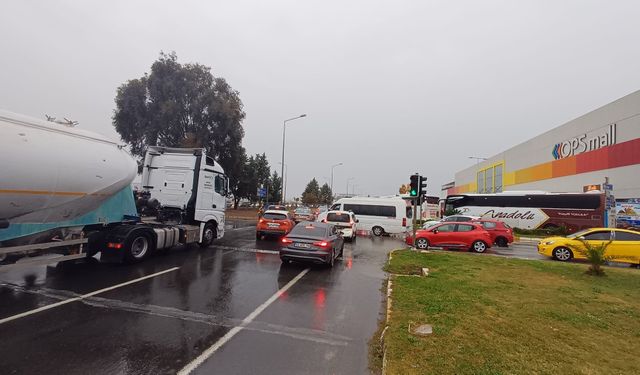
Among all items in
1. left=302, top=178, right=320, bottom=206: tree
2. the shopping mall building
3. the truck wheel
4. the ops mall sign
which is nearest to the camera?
the truck wheel

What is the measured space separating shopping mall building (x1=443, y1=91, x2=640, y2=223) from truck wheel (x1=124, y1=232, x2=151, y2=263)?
30.3 meters

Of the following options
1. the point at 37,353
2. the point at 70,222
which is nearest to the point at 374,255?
the point at 70,222

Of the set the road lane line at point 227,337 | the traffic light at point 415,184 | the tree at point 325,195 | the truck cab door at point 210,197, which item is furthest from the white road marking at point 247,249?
the tree at point 325,195

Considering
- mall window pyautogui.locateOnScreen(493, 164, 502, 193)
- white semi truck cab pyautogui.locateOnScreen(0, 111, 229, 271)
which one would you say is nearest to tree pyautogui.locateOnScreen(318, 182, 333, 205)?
mall window pyautogui.locateOnScreen(493, 164, 502, 193)

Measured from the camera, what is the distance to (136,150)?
36.7 metres

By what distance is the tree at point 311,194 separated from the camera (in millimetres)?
81613

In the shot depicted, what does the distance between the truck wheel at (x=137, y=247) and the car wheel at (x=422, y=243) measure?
39.0ft

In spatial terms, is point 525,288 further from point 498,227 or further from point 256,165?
point 256,165

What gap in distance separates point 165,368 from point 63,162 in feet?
19.0

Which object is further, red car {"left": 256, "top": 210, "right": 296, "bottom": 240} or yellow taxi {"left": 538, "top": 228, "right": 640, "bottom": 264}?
red car {"left": 256, "top": 210, "right": 296, "bottom": 240}

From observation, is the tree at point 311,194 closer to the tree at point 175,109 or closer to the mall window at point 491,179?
the mall window at point 491,179

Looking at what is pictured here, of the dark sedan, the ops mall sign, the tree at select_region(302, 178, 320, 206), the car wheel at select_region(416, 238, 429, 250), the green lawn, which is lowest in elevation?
the green lawn

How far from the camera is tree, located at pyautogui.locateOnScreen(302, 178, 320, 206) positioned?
81613 mm

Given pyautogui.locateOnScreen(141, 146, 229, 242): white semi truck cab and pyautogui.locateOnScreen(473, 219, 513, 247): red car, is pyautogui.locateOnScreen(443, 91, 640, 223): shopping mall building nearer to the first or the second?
pyautogui.locateOnScreen(473, 219, 513, 247): red car
